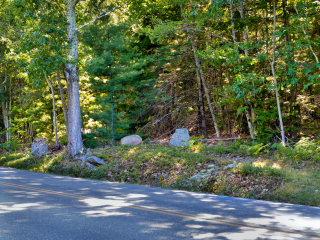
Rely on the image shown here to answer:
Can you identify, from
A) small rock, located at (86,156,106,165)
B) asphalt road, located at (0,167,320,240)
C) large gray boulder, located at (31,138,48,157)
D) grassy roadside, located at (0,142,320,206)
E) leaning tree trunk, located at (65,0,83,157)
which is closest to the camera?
asphalt road, located at (0,167,320,240)

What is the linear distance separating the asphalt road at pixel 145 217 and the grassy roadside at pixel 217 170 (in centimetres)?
119

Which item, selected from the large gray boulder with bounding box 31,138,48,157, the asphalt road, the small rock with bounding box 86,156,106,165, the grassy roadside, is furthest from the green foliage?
the large gray boulder with bounding box 31,138,48,157

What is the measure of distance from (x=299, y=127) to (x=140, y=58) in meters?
11.3

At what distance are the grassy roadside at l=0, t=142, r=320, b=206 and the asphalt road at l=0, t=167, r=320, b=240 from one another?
3.91ft

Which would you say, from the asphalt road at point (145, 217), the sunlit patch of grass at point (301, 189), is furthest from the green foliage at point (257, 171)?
the asphalt road at point (145, 217)

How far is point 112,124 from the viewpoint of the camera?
1811 centimetres

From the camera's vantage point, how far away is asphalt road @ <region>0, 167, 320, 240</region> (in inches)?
184

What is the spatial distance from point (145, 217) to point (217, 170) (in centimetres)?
480

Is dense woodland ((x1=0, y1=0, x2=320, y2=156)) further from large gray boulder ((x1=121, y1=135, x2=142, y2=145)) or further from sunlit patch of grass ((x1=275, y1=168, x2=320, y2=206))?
sunlit patch of grass ((x1=275, y1=168, x2=320, y2=206))

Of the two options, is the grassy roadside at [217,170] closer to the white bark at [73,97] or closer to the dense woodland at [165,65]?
the white bark at [73,97]

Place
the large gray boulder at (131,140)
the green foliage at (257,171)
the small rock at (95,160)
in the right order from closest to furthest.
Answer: the green foliage at (257,171) < the small rock at (95,160) < the large gray boulder at (131,140)

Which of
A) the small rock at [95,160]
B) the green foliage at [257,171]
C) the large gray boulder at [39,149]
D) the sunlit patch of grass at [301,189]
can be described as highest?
the large gray boulder at [39,149]

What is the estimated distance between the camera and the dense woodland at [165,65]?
13.0 metres

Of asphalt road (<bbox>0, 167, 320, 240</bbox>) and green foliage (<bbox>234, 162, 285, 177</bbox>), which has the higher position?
green foliage (<bbox>234, 162, 285, 177</bbox>)
